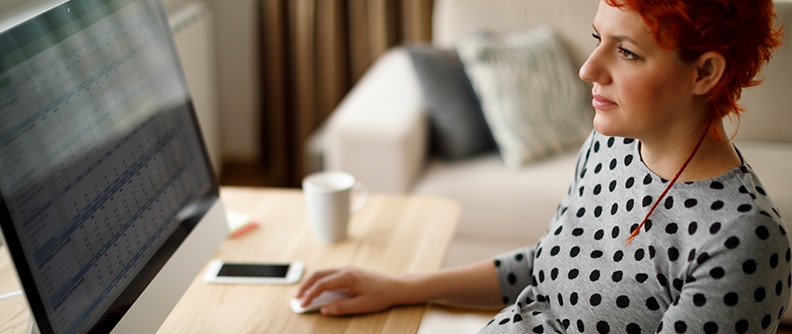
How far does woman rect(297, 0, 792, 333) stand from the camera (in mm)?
983

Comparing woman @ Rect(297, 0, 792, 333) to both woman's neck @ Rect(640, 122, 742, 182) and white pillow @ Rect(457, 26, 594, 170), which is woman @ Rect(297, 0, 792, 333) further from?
white pillow @ Rect(457, 26, 594, 170)

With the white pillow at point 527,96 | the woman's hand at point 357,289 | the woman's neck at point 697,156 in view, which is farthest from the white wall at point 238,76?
the woman's neck at point 697,156

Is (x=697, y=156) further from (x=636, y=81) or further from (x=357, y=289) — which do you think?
(x=357, y=289)

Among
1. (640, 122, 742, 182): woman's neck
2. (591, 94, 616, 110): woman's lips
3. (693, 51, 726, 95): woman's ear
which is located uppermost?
(693, 51, 726, 95): woman's ear

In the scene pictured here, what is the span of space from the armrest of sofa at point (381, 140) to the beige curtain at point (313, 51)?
28.6 inches

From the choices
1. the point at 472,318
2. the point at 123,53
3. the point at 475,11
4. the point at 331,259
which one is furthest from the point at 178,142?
the point at 475,11

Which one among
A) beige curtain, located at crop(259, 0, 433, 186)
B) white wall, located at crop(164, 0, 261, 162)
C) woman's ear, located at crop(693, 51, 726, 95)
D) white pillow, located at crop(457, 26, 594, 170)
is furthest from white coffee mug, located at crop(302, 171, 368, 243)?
white wall, located at crop(164, 0, 261, 162)

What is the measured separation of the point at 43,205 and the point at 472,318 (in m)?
0.68

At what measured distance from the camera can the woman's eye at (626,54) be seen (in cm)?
106

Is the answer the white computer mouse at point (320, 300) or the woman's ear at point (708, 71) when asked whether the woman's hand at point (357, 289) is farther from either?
the woman's ear at point (708, 71)

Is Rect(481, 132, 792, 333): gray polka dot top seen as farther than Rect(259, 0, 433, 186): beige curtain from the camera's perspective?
No

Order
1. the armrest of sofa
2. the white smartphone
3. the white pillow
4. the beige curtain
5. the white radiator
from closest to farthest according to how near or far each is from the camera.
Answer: the white smartphone < the armrest of sofa < the white pillow < the white radiator < the beige curtain

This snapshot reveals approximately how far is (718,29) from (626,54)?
0.35 ft

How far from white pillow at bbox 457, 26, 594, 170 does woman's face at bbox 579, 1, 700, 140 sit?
1.38 metres
